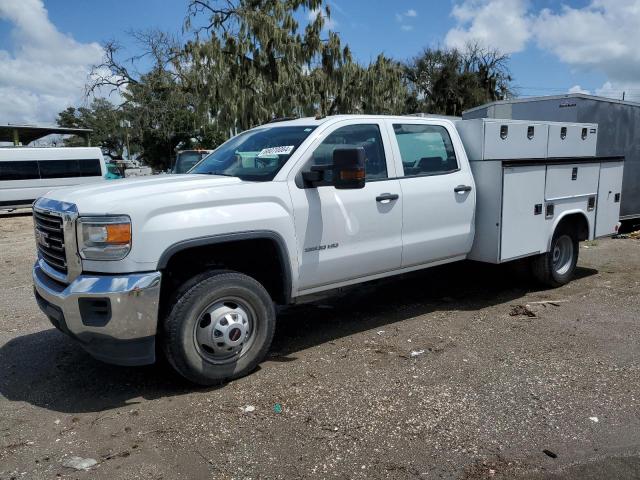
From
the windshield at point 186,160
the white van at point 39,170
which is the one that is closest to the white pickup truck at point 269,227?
the windshield at point 186,160

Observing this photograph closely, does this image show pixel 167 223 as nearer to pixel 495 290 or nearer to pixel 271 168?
pixel 271 168

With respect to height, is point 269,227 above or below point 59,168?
below

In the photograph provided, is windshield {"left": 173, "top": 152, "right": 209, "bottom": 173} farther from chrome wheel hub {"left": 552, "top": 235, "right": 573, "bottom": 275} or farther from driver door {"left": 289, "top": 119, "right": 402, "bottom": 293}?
chrome wheel hub {"left": 552, "top": 235, "right": 573, "bottom": 275}

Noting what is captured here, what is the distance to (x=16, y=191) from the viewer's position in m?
19.9

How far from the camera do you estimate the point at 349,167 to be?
4.01 meters

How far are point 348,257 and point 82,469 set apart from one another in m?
2.53

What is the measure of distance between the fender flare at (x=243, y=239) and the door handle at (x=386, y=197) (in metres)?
1.06

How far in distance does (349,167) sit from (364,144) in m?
0.90

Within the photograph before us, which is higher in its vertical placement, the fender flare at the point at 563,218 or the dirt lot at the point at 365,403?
the fender flare at the point at 563,218

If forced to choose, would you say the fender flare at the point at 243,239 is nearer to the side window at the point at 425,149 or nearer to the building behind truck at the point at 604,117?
the side window at the point at 425,149

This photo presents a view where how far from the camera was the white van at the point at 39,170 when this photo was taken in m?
19.7

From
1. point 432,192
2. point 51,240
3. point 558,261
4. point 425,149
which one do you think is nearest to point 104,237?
point 51,240

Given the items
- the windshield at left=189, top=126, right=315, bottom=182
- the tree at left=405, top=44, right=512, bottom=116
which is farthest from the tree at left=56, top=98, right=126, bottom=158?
the windshield at left=189, top=126, right=315, bottom=182

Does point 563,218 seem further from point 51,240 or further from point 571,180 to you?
point 51,240
